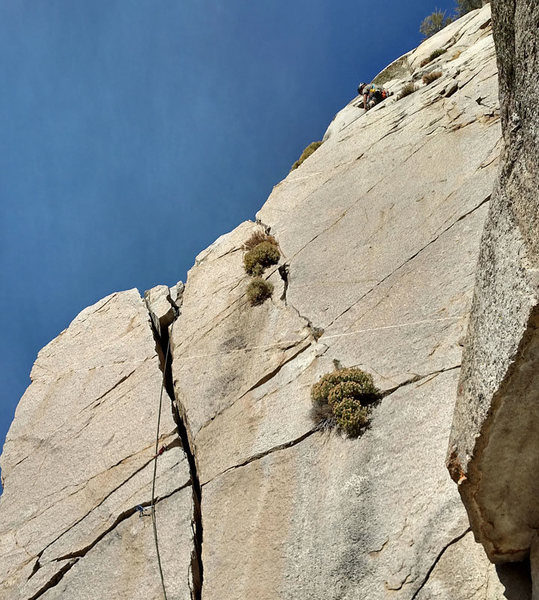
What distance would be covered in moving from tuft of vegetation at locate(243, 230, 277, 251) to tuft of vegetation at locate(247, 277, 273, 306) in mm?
2499

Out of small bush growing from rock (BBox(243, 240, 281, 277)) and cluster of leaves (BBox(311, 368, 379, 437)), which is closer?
cluster of leaves (BBox(311, 368, 379, 437))

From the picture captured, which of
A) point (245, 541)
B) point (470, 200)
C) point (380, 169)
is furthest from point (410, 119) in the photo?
point (245, 541)

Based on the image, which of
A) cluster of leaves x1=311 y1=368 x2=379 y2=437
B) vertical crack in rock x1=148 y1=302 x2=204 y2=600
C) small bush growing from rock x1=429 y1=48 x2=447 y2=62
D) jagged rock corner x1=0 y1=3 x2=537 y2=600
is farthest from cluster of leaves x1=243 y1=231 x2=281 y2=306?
small bush growing from rock x1=429 y1=48 x2=447 y2=62

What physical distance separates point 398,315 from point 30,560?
1007cm

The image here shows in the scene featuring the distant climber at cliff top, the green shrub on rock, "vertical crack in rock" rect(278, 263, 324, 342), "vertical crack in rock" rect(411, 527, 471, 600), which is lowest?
"vertical crack in rock" rect(411, 527, 471, 600)

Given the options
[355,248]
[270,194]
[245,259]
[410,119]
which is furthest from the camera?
[270,194]

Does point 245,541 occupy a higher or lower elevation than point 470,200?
lower

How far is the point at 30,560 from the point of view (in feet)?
41.9

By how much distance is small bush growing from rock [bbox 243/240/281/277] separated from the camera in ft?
57.0

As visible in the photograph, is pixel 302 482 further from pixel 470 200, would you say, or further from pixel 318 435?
pixel 470 200

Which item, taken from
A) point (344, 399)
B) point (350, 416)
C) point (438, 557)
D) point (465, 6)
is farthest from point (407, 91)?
point (465, 6)

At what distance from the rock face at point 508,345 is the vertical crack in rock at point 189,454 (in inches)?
230

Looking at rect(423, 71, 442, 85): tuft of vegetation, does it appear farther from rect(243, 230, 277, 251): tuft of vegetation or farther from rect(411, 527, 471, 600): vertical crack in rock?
rect(411, 527, 471, 600): vertical crack in rock

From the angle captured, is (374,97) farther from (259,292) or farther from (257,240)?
(259,292)
